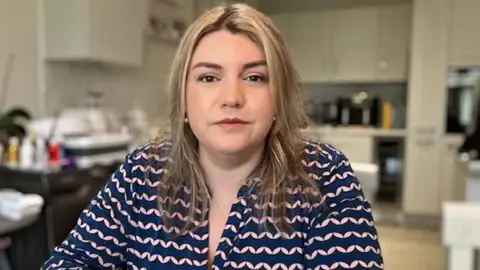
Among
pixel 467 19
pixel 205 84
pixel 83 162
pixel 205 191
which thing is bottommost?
pixel 83 162

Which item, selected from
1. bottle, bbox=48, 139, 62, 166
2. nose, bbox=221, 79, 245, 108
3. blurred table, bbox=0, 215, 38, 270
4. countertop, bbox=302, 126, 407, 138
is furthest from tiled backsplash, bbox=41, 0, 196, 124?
countertop, bbox=302, 126, 407, 138

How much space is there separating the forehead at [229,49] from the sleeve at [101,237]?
303mm

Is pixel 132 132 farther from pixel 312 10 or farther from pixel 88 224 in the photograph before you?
pixel 312 10

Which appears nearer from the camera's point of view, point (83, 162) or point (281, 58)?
point (281, 58)

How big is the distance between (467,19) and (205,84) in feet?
13.5

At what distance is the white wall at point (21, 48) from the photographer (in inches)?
100

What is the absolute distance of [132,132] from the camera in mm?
3332

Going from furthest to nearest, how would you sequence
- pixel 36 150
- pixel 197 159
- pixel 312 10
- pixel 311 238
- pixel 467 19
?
1. pixel 312 10
2. pixel 467 19
3. pixel 36 150
4. pixel 197 159
5. pixel 311 238

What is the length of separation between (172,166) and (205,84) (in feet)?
0.63

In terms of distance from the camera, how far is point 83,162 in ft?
7.75

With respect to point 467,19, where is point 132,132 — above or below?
below

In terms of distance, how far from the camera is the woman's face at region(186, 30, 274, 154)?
776 millimetres

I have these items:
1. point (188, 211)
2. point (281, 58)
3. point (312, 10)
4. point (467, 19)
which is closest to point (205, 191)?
point (188, 211)

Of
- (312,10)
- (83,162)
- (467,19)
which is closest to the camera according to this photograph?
(83,162)
